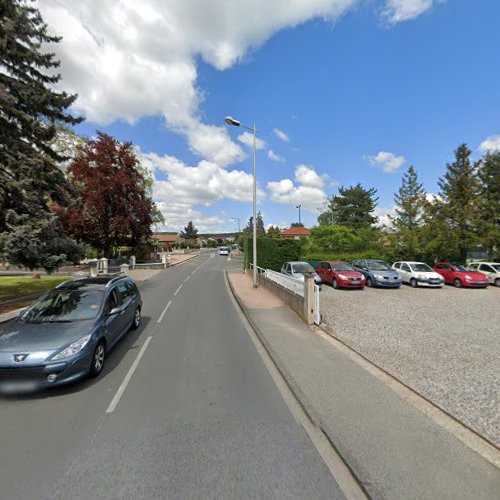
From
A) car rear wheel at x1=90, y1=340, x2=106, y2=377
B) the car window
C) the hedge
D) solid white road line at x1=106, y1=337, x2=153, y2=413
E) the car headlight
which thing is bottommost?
solid white road line at x1=106, y1=337, x2=153, y2=413

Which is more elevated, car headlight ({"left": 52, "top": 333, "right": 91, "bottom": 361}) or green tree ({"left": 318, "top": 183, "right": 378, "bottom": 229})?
green tree ({"left": 318, "top": 183, "right": 378, "bottom": 229})

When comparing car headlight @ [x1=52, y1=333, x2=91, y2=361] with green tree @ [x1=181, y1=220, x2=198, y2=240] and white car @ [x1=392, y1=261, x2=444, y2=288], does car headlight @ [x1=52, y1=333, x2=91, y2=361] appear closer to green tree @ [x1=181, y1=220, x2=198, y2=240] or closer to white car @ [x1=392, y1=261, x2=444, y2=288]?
white car @ [x1=392, y1=261, x2=444, y2=288]

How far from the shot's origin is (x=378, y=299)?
38.0 feet

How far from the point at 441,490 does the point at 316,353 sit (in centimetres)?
335

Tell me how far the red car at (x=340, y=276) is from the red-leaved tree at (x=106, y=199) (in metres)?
14.8

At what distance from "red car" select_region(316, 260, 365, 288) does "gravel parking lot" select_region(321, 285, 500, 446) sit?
1.56 metres

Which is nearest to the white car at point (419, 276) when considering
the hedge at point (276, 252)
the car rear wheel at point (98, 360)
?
the hedge at point (276, 252)

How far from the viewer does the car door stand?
508 centimetres

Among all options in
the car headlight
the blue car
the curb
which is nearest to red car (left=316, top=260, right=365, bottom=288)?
the blue car

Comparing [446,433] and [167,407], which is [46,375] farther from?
[446,433]

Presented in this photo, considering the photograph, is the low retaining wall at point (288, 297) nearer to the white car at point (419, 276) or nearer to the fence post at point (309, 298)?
the fence post at point (309, 298)

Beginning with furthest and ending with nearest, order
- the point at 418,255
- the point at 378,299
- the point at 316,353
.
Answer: the point at 418,255 → the point at 378,299 → the point at 316,353

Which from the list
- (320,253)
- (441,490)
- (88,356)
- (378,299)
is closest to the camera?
(441,490)

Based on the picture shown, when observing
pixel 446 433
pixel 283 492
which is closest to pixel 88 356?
pixel 283 492
